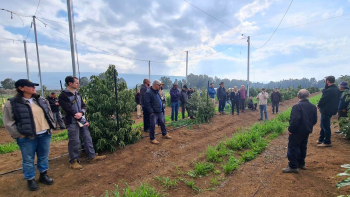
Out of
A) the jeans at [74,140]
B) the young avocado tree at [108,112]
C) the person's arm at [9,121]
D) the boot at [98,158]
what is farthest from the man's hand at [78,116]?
the boot at [98,158]

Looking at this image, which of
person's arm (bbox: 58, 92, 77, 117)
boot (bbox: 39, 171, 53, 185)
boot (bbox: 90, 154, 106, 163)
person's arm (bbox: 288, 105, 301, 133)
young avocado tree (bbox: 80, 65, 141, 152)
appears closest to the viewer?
boot (bbox: 39, 171, 53, 185)

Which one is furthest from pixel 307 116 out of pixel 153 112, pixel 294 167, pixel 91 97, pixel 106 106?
pixel 91 97

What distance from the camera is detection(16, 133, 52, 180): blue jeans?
9.56ft

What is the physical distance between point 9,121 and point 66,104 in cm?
87

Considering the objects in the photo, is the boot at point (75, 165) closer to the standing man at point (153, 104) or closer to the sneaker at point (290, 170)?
the standing man at point (153, 104)

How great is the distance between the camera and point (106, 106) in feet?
14.8

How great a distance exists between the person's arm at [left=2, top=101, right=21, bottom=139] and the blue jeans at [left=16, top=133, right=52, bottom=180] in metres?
0.15

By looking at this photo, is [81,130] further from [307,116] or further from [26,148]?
[307,116]

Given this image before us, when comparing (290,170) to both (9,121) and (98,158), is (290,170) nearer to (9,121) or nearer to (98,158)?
(98,158)

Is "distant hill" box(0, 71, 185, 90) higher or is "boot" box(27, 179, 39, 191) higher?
"distant hill" box(0, 71, 185, 90)

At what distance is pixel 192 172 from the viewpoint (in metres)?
3.59

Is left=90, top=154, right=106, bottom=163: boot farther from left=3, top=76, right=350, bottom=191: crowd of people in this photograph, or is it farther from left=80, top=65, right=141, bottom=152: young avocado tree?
left=80, top=65, right=141, bottom=152: young avocado tree

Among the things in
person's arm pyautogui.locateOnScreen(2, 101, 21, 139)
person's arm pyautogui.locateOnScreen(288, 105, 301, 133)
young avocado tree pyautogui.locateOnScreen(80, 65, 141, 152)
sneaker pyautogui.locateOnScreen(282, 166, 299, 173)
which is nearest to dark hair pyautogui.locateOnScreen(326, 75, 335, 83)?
person's arm pyautogui.locateOnScreen(288, 105, 301, 133)

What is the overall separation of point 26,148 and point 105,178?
1.44 metres
